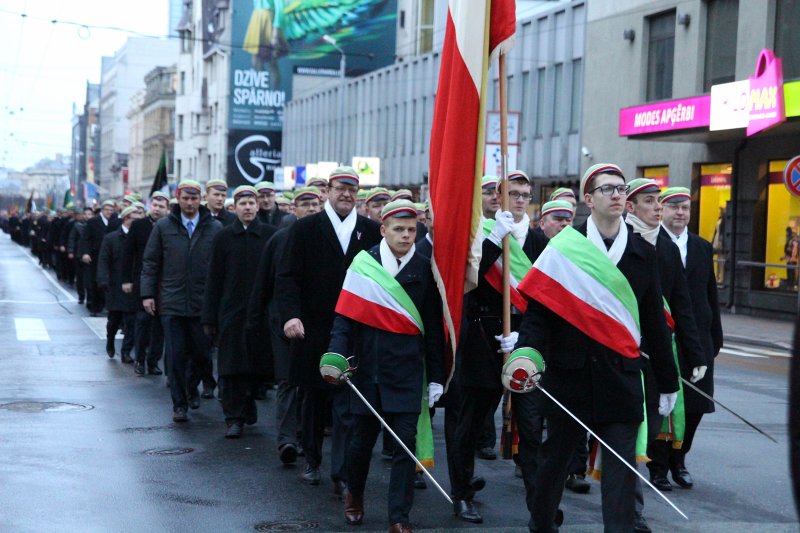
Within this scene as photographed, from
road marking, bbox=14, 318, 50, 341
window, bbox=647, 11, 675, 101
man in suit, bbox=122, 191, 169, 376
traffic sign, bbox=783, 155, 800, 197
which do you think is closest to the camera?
man in suit, bbox=122, 191, 169, 376

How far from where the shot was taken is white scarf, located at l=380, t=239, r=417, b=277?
7105mm

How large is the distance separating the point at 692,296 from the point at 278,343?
9.44ft

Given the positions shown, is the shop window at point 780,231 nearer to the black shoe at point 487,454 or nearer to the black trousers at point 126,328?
the black trousers at point 126,328

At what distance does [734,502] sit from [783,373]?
876 cm

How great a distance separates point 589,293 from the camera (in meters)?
6.03

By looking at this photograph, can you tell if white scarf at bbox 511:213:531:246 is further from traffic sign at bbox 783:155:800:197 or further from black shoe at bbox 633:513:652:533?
traffic sign at bbox 783:155:800:197

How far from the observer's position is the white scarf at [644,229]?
25.0 ft

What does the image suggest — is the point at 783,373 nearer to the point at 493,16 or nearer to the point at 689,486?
the point at 689,486

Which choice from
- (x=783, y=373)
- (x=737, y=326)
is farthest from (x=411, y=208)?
(x=737, y=326)

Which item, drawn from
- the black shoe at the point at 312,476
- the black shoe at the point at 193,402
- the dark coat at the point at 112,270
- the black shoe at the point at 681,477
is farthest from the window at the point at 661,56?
the black shoe at the point at 312,476

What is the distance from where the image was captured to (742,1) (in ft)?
90.4

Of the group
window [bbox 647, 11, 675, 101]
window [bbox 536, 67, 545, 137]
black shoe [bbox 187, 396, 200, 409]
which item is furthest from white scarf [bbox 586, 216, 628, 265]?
window [bbox 536, 67, 545, 137]

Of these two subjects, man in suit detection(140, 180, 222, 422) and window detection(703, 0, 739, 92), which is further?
window detection(703, 0, 739, 92)

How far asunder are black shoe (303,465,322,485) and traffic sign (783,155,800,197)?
14207 mm
